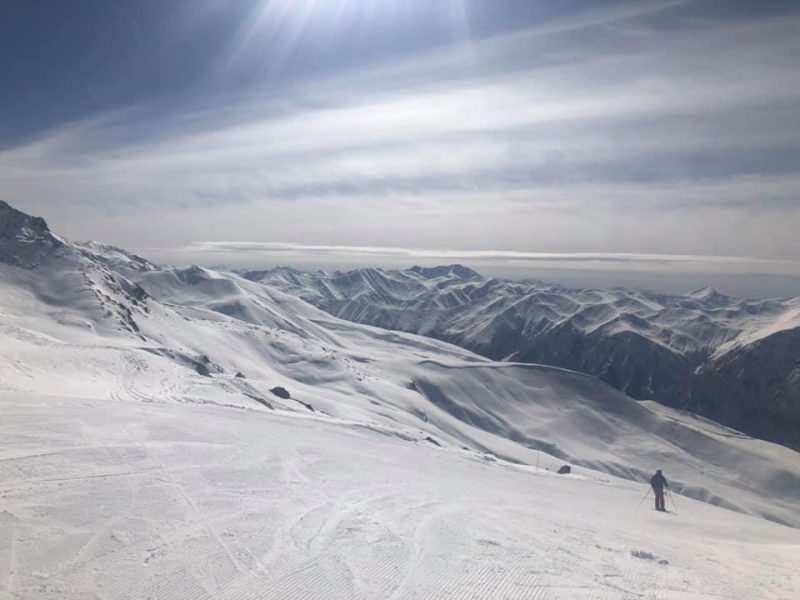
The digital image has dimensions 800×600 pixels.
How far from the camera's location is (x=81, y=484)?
39.5 ft

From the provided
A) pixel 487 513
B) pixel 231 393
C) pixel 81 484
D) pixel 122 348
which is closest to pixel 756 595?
pixel 487 513

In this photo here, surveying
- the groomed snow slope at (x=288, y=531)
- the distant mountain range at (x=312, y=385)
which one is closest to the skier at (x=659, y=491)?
the groomed snow slope at (x=288, y=531)

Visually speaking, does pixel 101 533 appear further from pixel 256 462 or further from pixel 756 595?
pixel 756 595

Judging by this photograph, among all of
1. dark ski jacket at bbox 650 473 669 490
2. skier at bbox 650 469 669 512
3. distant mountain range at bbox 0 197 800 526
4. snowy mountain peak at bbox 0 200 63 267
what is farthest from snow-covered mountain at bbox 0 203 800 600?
snowy mountain peak at bbox 0 200 63 267

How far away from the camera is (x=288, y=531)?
36.8ft

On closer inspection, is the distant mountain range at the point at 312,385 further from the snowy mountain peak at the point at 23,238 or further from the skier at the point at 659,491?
the skier at the point at 659,491

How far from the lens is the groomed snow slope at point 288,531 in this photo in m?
9.06

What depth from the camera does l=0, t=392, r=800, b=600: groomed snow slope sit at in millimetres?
9062

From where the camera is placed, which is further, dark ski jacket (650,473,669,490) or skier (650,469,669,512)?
dark ski jacket (650,473,669,490)

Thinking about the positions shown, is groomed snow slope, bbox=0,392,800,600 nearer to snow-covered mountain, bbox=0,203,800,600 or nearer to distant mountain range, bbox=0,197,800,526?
snow-covered mountain, bbox=0,203,800,600

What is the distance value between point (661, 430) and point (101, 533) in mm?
133916

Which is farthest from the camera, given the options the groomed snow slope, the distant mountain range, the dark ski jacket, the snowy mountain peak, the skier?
the snowy mountain peak

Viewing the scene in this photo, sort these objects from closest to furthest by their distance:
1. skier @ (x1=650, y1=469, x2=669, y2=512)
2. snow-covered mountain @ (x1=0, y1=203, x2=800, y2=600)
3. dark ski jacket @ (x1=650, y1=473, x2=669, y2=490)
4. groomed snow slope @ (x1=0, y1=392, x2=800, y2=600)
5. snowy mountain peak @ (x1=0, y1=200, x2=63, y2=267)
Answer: groomed snow slope @ (x1=0, y1=392, x2=800, y2=600) < snow-covered mountain @ (x1=0, y1=203, x2=800, y2=600) < skier @ (x1=650, y1=469, x2=669, y2=512) < dark ski jacket @ (x1=650, y1=473, x2=669, y2=490) < snowy mountain peak @ (x1=0, y1=200, x2=63, y2=267)

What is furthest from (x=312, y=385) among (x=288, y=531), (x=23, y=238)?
(x=288, y=531)
